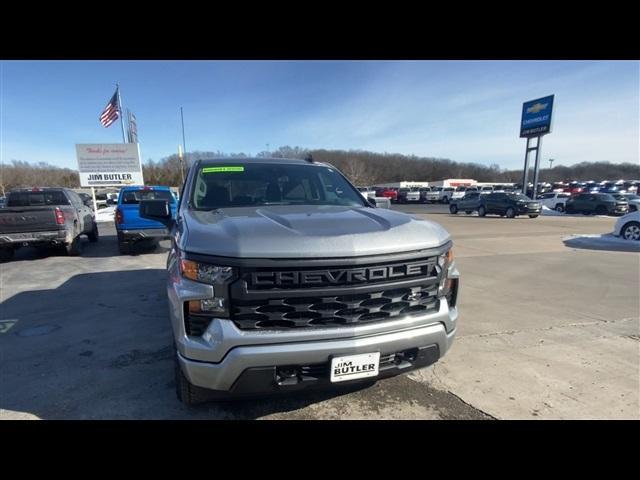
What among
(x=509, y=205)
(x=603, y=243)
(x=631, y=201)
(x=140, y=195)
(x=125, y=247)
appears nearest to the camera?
(x=125, y=247)

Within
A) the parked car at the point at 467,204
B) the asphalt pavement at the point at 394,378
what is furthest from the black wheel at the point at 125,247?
the parked car at the point at 467,204

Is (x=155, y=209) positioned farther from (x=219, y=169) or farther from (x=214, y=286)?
(x=214, y=286)

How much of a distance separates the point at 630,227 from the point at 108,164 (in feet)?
86.4

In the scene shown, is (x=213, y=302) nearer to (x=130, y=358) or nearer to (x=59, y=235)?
(x=130, y=358)

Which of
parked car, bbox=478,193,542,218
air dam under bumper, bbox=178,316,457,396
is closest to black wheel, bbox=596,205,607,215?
parked car, bbox=478,193,542,218

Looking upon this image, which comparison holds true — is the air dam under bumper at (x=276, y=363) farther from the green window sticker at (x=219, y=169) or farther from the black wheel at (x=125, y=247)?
the black wheel at (x=125, y=247)

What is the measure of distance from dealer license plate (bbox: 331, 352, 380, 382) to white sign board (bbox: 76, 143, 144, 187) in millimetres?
23606

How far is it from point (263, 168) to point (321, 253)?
1.99 meters

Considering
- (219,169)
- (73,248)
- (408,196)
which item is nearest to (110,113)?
(73,248)

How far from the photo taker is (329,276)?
6.79 feet

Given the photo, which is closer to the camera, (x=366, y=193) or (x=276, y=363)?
(x=276, y=363)

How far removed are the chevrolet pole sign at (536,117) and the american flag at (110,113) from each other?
32.2m

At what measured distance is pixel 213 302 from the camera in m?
2.02

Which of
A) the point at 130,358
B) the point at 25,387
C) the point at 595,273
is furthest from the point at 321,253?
the point at 595,273
